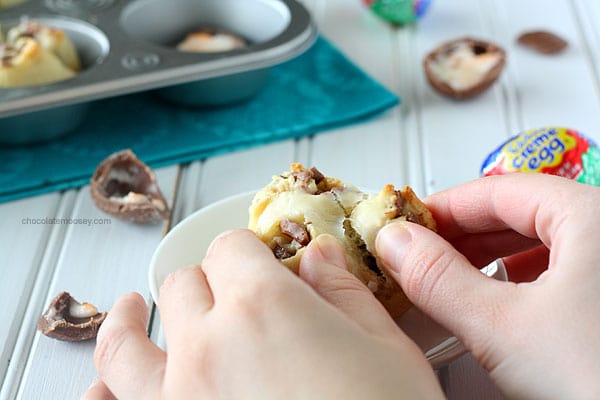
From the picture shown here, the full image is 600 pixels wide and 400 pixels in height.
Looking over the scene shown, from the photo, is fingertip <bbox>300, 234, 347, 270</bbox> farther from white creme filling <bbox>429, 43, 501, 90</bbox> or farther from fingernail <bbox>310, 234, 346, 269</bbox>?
white creme filling <bbox>429, 43, 501, 90</bbox>

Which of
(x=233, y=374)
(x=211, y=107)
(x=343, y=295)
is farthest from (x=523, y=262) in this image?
(x=211, y=107)

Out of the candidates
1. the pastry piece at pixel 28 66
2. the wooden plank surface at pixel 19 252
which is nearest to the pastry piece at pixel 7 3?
the pastry piece at pixel 28 66

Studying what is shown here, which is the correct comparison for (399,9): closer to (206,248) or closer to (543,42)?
(543,42)

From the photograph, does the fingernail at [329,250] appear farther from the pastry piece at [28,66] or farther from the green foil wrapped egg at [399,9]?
the green foil wrapped egg at [399,9]

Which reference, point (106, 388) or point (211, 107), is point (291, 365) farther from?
point (211, 107)

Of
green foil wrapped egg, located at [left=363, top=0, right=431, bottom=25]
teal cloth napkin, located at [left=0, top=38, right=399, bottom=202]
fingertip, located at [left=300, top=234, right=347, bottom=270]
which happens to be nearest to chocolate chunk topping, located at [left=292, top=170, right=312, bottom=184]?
fingertip, located at [left=300, top=234, right=347, bottom=270]
